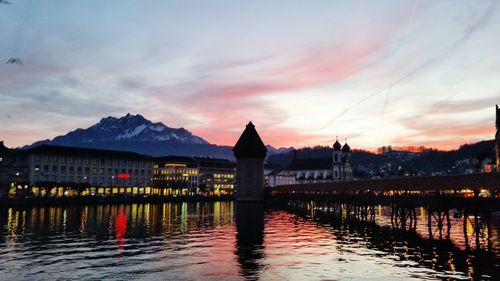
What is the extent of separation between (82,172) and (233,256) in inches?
5336

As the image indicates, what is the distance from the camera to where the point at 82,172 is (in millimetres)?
159500

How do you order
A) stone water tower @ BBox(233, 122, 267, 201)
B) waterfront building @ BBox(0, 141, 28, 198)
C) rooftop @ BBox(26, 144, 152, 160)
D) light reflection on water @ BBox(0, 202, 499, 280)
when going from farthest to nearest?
rooftop @ BBox(26, 144, 152, 160)
stone water tower @ BBox(233, 122, 267, 201)
waterfront building @ BBox(0, 141, 28, 198)
light reflection on water @ BBox(0, 202, 499, 280)

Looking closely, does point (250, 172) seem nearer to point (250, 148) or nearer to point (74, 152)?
point (250, 148)

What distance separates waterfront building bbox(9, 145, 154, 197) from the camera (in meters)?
144

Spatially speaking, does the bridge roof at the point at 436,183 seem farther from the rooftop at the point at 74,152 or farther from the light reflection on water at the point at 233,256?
the rooftop at the point at 74,152

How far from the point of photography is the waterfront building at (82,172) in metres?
144

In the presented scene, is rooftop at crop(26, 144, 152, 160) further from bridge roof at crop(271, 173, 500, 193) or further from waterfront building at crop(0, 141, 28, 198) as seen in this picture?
bridge roof at crop(271, 173, 500, 193)

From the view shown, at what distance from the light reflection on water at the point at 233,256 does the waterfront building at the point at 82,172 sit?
313ft

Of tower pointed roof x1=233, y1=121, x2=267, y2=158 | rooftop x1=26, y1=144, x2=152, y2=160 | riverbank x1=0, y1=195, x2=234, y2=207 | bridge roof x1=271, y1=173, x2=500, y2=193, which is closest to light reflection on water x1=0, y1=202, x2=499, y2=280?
bridge roof x1=271, y1=173, x2=500, y2=193

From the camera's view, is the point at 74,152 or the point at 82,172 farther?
the point at 74,152

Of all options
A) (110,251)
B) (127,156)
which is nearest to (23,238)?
(110,251)

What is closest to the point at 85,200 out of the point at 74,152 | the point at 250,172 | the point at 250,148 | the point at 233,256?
the point at 74,152

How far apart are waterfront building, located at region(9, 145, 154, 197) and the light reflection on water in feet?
313

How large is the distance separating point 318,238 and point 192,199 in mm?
125053
